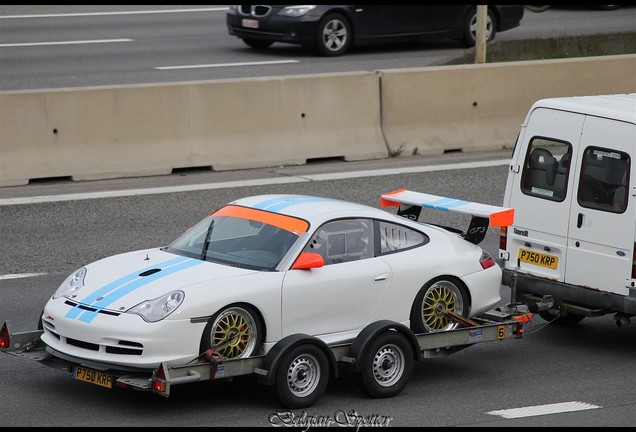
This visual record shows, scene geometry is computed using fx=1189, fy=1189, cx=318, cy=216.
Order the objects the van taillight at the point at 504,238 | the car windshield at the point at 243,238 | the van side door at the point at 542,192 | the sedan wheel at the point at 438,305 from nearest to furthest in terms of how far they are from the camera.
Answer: the car windshield at the point at 243,238, the sedan wheel at the point at 438,305, the van side door at the point at 542,192, the van taillight at the point at 504,238

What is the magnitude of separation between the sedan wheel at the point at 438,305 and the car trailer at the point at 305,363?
202 millimetres

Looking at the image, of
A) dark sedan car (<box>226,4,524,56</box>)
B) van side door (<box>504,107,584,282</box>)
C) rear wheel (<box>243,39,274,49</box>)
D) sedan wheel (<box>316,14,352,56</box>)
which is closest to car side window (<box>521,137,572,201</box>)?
van side door (<box>504,107,584,282</box>)

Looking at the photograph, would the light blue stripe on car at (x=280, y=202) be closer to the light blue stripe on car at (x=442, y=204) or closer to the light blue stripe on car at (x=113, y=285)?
→ the light blue stripe on car at (x=113, y=285)

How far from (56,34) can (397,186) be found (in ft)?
42.7

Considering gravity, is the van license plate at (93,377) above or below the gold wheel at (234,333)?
below

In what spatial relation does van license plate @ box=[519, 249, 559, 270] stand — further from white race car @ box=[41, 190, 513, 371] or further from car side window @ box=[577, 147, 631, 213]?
white race car @ box=[41, 190, 513, 371]

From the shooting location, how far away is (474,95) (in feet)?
60.4

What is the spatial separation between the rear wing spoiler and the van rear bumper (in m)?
0.59

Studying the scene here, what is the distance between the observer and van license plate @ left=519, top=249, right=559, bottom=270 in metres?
10.5

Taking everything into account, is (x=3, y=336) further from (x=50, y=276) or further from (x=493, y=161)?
(x=493, y=161)

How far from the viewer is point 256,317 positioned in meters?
8.53

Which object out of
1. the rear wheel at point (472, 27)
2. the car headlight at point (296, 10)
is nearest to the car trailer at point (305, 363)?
the car headlight at point (296, 10)

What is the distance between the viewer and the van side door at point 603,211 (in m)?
9.98

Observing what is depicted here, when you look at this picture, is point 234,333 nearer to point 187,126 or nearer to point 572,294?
point 572,294
